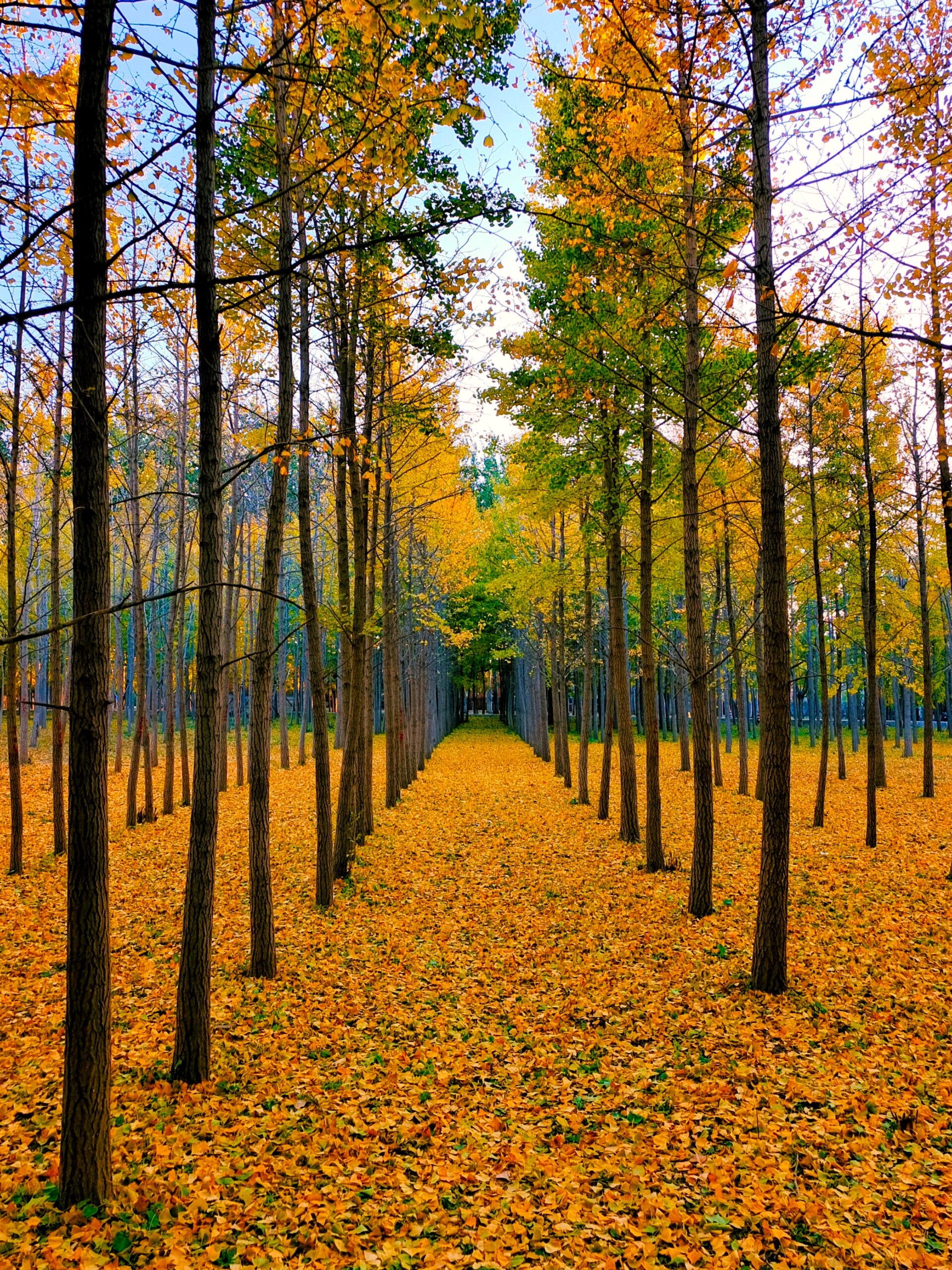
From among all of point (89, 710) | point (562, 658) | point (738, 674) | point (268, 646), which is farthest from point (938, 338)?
point (562, 658)

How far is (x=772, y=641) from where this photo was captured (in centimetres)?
577

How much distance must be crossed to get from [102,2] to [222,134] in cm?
270

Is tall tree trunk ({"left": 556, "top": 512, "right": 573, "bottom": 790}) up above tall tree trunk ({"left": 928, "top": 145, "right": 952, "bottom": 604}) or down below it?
below

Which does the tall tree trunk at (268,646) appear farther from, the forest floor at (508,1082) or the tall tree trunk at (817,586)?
the tall tree trunk at (817,586)

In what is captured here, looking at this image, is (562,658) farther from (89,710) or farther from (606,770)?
(89,710)

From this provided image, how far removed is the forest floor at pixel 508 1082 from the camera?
327 centimetres

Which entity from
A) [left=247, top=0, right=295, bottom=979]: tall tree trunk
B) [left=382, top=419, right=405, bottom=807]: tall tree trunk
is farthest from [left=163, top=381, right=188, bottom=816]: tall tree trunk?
[left=247, top=0, right=295, bottom=979]: tall tree trunk

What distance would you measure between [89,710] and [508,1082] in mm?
3980

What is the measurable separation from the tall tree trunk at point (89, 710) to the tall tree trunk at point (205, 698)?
1054mm

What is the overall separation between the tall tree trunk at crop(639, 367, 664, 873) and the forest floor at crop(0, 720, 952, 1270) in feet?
1.95

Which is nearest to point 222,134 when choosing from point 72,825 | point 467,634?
point 72,825

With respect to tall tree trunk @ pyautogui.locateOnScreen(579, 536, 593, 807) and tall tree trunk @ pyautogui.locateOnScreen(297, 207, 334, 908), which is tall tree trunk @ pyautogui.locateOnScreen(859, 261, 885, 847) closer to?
tall tree trunk @ pyautogui.locateOnScreen(579, 536, 593, 807)

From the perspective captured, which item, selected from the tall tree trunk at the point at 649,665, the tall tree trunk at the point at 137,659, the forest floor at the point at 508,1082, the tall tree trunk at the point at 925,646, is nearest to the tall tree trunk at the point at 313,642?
the forest floor at the point at 508,1082

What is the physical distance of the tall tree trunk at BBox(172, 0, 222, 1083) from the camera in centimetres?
433
